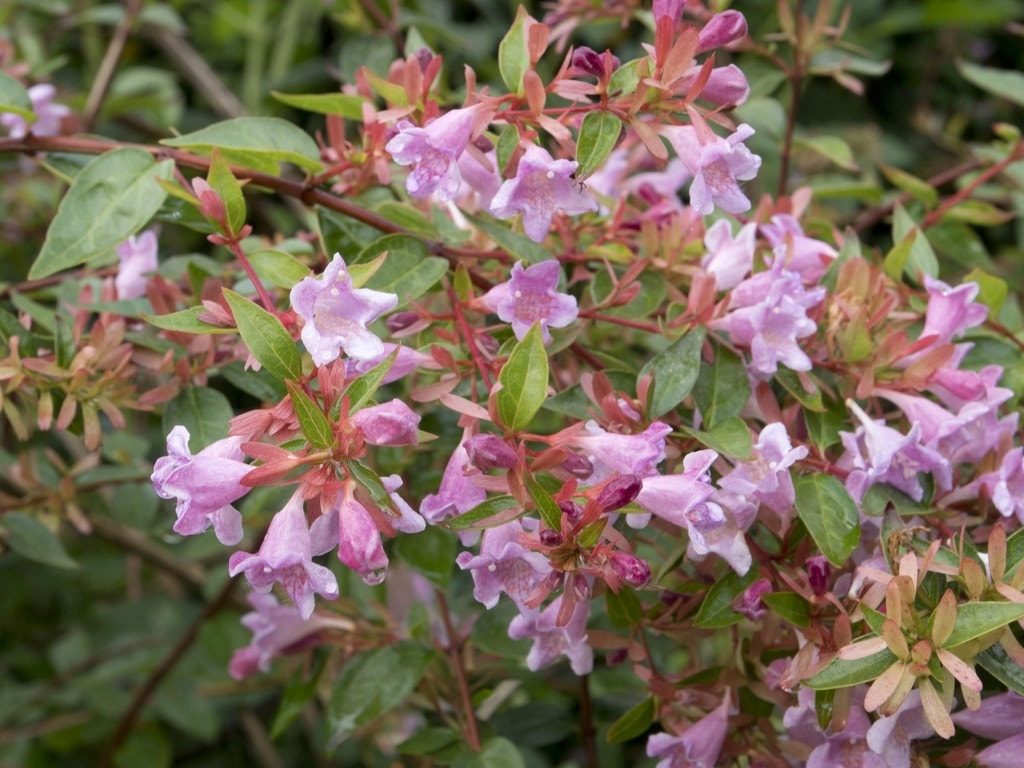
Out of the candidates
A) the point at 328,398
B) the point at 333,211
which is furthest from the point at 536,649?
the point at 333,211

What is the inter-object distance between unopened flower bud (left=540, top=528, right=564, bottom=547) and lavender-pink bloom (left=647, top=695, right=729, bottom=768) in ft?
0.92

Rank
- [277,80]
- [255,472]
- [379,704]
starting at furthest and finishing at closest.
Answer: [277,80] → [379,704] → [255,472]

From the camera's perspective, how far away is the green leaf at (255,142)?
1020mm

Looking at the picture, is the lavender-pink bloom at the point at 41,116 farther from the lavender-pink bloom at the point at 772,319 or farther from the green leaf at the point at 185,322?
the lavender-pink bloom at the point at 772,319

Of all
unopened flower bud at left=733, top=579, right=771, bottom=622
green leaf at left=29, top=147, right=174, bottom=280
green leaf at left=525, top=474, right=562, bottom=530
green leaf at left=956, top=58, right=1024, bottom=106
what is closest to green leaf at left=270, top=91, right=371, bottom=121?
green leaf at left=29, top=147, right=174, bottom=280

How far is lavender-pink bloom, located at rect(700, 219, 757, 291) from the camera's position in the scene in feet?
3.36

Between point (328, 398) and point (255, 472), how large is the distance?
8 cm

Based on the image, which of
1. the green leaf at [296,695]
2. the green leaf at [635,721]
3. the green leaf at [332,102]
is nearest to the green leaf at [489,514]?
the green leaf at [635,721]

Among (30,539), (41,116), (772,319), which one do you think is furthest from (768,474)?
(41,116)

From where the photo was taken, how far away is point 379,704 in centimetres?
117

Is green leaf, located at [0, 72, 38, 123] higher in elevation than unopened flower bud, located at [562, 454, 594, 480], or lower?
higher

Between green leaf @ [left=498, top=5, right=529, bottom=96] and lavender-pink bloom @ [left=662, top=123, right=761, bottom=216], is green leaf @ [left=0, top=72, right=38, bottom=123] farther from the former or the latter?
lavender-pink bloom @ [left=662, top=123, right=761, bottom=216]

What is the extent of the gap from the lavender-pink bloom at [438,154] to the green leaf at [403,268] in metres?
0.09

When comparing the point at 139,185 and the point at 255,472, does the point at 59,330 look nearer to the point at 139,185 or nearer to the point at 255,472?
the point at 139,185
